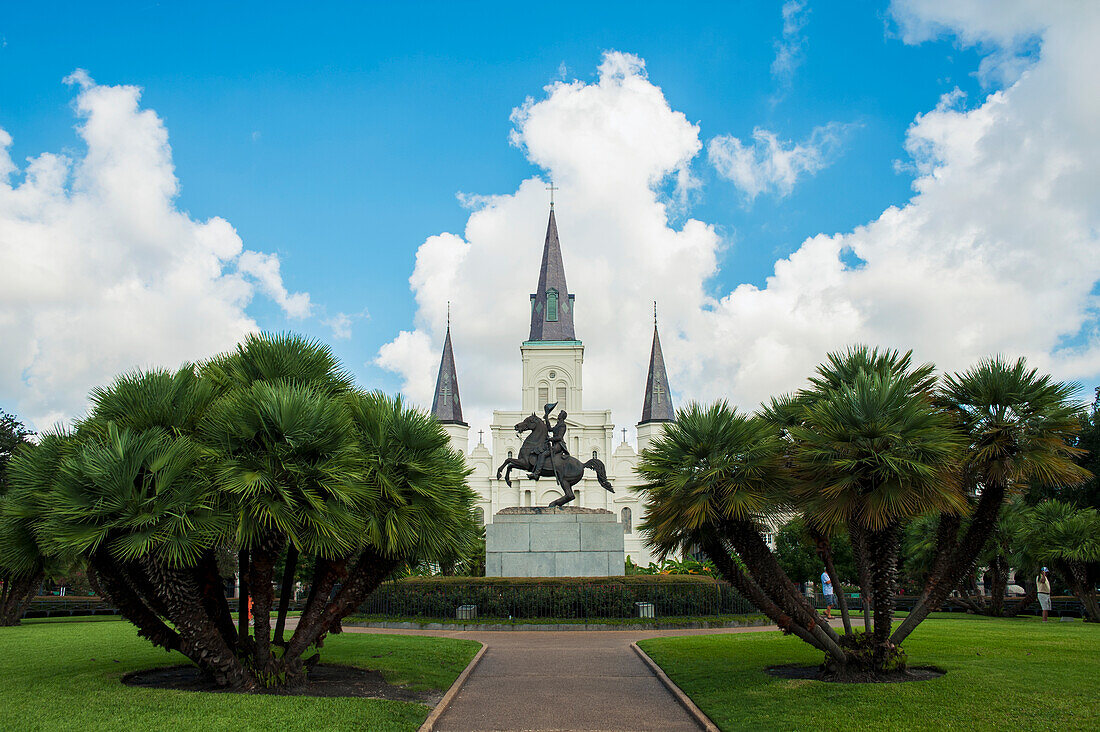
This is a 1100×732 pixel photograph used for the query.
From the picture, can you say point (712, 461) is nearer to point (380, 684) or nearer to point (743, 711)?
point (743, 711)

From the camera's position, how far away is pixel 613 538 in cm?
2355

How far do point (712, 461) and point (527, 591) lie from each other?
12472mm

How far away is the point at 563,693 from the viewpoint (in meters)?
11.7

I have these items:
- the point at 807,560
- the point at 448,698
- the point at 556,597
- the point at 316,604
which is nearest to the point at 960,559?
the point at 448,698

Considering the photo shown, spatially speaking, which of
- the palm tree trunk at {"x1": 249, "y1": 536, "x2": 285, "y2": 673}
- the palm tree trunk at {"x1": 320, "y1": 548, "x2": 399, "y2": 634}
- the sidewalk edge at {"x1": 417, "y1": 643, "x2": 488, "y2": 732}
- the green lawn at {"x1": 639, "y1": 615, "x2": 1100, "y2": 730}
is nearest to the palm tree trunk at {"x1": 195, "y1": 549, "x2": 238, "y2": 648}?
the palm tree trunk at {"x1": 249, "y1": 536, "x2": 285, "y2": 673}

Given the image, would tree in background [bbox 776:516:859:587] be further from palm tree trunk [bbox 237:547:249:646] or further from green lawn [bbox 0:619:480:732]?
palm tree trunk [bbox 237:547:249:646]

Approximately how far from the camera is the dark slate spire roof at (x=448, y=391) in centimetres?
8844

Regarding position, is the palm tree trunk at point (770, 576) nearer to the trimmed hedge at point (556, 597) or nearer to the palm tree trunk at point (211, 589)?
the palm tree trunk at point (211, 589)

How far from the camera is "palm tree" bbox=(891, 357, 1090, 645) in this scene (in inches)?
400

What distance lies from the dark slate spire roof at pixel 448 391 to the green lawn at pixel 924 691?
7410cm

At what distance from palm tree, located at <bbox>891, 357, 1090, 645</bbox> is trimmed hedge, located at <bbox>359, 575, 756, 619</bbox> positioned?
471 inches

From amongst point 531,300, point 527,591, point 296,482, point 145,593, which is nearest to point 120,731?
point 145,593

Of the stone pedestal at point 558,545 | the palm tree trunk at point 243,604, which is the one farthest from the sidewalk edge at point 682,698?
the stone pedestal at point 558,545

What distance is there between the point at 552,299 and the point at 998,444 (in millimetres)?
80489
